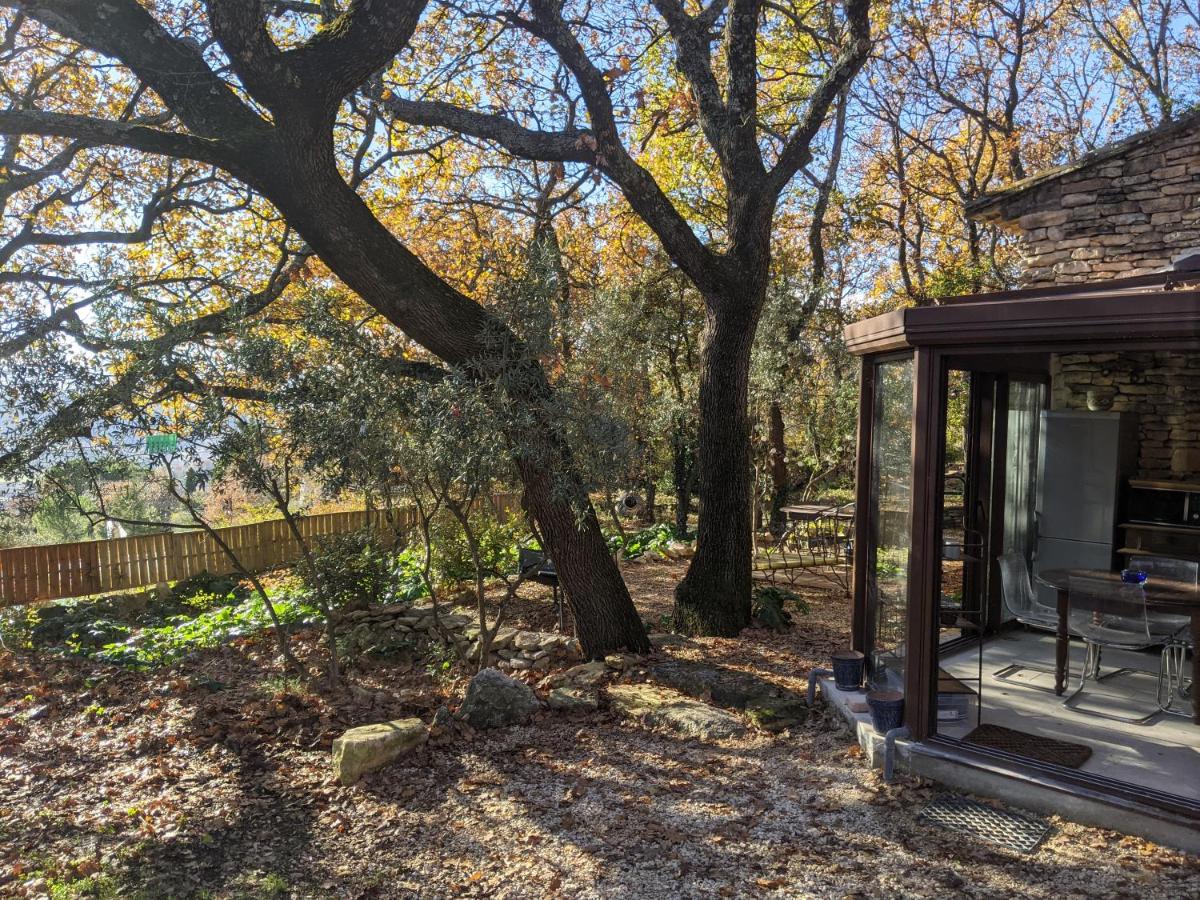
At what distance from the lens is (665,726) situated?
5414 mm

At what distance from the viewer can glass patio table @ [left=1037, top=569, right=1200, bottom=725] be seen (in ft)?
15.0

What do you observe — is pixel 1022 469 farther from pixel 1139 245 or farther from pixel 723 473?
pixel 723 473

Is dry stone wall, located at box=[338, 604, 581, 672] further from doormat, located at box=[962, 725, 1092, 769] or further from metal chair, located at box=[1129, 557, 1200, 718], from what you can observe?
metal chair, located at box=[1129, 557, 1200, 718]

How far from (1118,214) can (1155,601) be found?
4360mm

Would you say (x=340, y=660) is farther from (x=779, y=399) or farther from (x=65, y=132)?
(x=779, y=399)

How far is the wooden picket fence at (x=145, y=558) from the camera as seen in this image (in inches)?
418

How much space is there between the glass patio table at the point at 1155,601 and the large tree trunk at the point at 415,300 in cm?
331

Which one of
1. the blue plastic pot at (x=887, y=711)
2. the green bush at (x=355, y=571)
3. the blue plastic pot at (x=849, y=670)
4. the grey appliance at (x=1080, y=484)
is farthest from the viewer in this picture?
the green bush at (x=355, y=571)

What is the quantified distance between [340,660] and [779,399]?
27.2 ft

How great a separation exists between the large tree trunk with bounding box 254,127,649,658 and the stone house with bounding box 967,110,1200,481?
4703mm

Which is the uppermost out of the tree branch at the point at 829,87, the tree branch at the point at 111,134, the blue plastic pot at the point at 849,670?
the tree branch at the point at 829,87

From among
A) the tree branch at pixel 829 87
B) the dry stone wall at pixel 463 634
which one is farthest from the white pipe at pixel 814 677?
the tree branch at pixel 829 87

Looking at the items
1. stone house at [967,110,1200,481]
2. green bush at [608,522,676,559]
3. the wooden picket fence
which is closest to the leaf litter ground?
the wooden picket fence

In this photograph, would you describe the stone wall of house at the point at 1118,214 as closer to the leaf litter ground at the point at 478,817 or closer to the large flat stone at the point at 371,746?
the leaf litter ground at the point at 478,817
